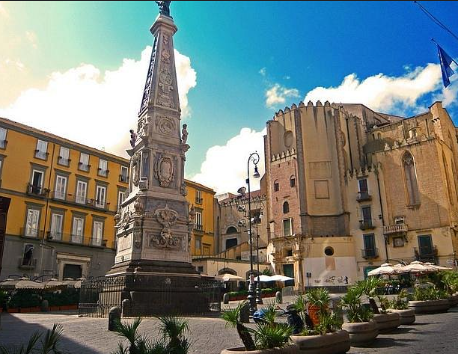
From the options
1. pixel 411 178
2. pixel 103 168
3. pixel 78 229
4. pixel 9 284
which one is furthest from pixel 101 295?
pixel 411 178

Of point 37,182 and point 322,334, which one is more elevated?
point 37,182

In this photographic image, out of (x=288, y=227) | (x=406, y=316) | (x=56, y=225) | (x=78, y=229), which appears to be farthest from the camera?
(x=288, y=227)

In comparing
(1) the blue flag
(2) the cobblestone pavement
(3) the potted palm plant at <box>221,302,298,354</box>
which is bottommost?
(2) the cobblestone pavement

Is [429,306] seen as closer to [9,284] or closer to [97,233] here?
[9,284]

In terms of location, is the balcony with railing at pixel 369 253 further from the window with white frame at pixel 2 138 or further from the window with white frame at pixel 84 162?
the window with white frame at pixel 2 138

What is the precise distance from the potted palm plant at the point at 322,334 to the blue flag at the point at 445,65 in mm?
9700

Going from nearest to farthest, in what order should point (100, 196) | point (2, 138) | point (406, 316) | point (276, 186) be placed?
point (406, 316), point (2, 138), point (100, 196), point (276, 186)

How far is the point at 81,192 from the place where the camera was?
3812cm

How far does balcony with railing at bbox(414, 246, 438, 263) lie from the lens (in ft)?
114

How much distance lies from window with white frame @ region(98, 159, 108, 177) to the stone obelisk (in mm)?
21647

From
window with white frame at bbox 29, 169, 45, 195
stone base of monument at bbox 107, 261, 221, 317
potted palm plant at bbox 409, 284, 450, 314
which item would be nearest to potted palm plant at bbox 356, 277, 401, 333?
potted palm plant at bbox 409, 284, 450, 314

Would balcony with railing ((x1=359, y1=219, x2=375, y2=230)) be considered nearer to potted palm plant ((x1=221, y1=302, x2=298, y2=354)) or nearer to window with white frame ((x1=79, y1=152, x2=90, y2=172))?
window with white frame ((x1=79, y1=152, x2=90, y2=172))

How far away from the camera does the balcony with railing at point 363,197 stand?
Answer: 4022 centimetres

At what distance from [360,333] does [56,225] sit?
3172cm
